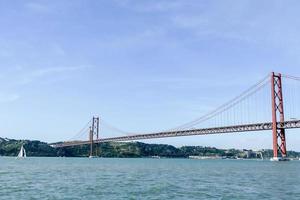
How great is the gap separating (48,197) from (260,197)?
1002 centimetres

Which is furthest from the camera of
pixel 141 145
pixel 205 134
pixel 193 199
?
pixel 141 145

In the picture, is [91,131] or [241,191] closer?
[241,191]

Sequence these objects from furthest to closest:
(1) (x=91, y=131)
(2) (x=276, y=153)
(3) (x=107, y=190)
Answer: (1) (x=91, y=131)
(2) (x=276, y=153)
(3) (x=107, y=190)

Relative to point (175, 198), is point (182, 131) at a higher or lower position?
higher

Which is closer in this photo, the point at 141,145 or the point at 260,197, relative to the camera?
the point at 260,197

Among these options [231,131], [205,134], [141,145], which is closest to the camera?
[231,131]

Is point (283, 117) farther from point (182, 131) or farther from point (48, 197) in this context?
point (48, 197)

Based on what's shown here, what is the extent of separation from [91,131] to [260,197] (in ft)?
398

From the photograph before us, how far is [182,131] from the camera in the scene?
89.8 metres

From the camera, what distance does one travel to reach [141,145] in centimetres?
19288

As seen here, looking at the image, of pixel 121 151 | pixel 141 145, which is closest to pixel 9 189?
pixel 121 151

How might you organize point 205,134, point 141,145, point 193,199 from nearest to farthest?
point 193,199 → point 205,134 → point 141,145

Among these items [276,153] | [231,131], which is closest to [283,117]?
[276,153]

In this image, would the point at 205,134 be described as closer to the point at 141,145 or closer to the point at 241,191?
the point at 241,191
